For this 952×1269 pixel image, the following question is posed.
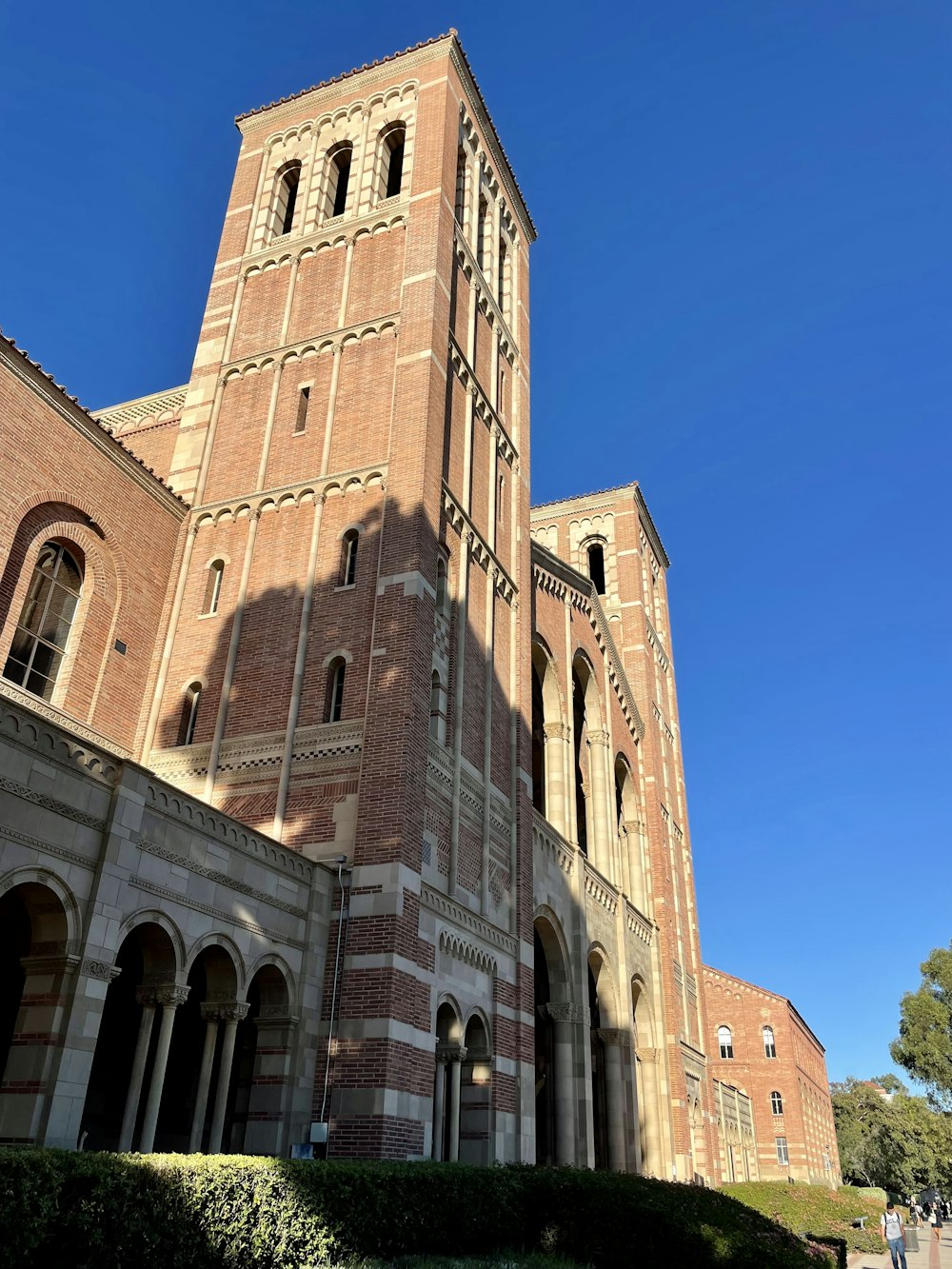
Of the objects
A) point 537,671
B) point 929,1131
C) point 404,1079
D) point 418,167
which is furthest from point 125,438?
point 929,1131

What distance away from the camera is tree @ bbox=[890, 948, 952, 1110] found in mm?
55250

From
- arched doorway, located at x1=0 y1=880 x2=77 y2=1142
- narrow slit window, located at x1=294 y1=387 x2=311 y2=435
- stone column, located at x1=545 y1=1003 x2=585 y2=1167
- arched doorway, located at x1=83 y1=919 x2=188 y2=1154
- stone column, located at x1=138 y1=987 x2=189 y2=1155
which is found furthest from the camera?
stone column, located at x1=545 y1=1003 x2=585 y2=1167

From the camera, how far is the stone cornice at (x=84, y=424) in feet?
58.7

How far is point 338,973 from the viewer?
1611 cm

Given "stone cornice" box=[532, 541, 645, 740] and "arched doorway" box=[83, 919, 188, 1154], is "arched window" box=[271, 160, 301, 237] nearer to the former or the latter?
"stone cornice" box=[532, 541, 645, 740]

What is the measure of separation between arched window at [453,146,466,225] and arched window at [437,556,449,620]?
10.5m

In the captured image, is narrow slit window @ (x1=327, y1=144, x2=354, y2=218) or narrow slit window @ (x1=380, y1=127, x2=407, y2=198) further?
narrow slit window @ (x1=327, y1=144, x2=354, y2=218)

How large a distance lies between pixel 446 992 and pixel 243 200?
68.3 ft

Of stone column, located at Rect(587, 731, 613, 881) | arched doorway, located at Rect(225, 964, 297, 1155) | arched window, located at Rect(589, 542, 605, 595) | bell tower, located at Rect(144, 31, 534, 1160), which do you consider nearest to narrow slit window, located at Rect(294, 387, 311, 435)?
bell tower, located at Rect(144, 31, 534, 1160)

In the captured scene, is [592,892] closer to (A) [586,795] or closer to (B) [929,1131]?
(A) [586,795]

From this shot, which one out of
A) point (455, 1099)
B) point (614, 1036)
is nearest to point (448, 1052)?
point (455, 1099)

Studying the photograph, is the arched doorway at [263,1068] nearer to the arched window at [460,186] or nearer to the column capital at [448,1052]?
the column capital at [448,1052]

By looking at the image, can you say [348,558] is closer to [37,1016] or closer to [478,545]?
[478,545]

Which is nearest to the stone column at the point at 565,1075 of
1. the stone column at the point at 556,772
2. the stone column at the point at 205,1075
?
the stone column at the point at 556,772
